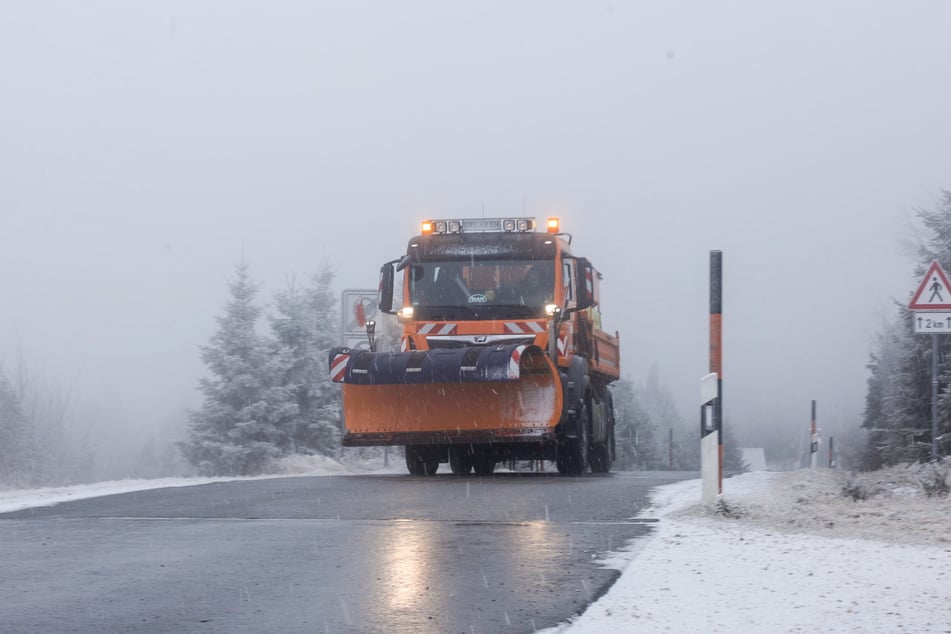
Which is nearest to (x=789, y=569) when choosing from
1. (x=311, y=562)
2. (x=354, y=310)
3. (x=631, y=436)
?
(x=311, y=562)

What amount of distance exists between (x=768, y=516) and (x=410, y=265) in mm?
8124

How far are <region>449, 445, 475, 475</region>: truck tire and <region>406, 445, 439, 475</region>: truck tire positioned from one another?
9.5 inches

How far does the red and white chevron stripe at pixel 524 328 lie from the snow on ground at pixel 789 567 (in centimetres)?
491

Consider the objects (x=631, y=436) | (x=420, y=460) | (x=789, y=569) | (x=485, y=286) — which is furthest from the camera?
(x=631, y=436)

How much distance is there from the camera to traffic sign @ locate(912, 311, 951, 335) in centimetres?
1334

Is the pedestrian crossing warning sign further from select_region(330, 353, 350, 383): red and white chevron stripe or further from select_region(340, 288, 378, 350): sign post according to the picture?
select_region(340, 288, 378, 350): sign post

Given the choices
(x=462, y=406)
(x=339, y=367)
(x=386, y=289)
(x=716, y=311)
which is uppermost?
(x=386, y=289)

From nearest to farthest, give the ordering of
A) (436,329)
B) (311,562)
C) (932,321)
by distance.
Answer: (311,562) < (932,321) < (436,329)

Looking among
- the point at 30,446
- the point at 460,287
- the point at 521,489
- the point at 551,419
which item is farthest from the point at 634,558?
the point at 30,446

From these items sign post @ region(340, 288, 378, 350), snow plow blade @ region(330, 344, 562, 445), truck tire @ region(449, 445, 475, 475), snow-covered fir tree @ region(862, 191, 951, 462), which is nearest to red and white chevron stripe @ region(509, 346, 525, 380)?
snow plow blade @ region(330, 344, 562, 445)

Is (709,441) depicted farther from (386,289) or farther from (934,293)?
(386,289)

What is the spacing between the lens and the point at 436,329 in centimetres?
1543

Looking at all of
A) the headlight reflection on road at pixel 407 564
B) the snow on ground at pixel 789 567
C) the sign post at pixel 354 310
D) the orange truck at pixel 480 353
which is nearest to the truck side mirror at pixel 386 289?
the orange truck at pixel 480 353

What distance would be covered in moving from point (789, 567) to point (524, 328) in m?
8.95
